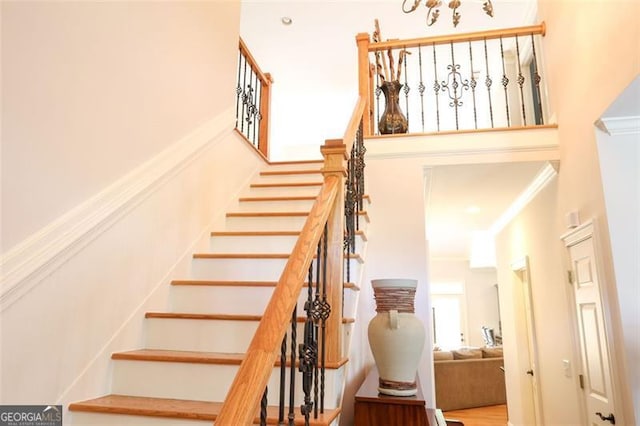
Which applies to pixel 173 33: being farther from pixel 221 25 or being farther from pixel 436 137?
pixel 436 137

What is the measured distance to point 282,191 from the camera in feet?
12.3

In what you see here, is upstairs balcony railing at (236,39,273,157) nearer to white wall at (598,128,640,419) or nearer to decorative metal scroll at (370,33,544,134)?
decorative metal scroll at (370,33,544,134)

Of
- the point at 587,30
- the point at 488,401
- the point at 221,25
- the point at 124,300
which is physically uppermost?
the point at 221,25

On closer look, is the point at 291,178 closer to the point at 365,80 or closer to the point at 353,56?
the point at 365,80

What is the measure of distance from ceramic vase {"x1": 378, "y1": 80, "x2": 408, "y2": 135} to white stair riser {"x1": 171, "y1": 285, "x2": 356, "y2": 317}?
181 cm

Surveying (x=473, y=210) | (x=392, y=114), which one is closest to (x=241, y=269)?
(x=392, y=114)

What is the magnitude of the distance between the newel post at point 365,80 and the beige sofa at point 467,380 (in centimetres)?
497

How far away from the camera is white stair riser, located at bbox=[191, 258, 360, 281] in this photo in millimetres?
2592

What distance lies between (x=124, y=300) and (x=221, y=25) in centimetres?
229

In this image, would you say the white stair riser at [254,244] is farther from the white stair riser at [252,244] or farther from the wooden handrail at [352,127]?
the wooden handrail at [352,127]

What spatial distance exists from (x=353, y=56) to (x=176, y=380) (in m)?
5.26

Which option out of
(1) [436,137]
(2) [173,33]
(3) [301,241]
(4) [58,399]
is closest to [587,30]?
(1) [436,137]

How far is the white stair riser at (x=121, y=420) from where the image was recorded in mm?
1636

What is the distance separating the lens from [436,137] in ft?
11.4
